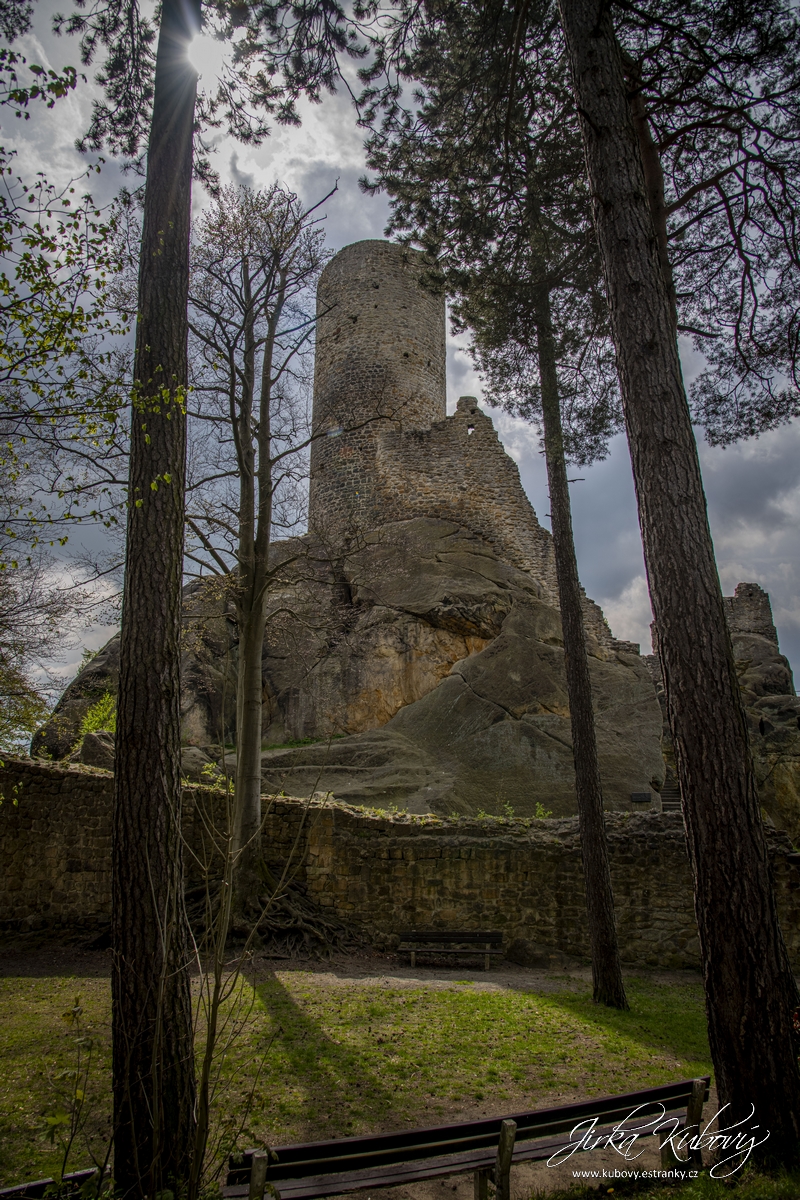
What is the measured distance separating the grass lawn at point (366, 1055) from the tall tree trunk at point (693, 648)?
1.59 meters

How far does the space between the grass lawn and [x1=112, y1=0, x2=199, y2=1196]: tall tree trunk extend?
1.31ft

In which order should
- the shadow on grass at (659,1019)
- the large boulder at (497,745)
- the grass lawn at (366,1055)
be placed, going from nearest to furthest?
the grass lawn at (366,1055) → the shadow on grass at (659,1019) → the large boulder at (497,745)

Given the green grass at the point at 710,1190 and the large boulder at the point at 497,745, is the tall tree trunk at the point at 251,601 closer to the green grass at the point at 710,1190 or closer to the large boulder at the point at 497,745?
the large boulder at the point at 497,745

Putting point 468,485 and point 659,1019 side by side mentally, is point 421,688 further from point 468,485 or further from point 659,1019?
point 659,1019

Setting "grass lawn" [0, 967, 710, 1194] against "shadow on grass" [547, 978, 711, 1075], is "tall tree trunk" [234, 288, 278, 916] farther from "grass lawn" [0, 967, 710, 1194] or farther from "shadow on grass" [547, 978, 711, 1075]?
"shadow on grass" [547, 978, 711, 1075]

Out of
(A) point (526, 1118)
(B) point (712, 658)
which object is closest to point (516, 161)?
(B) point (712, 658)

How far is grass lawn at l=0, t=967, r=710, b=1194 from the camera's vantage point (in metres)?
4.11

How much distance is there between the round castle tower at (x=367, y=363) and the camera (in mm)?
22531

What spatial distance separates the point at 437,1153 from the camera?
309 cm

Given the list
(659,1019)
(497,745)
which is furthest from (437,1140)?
(497,745)

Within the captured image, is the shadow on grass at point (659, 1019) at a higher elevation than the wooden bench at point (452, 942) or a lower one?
lower

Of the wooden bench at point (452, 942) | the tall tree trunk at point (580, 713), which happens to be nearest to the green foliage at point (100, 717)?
the wooden bench at point (452, 942)

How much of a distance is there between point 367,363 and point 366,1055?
21924mm

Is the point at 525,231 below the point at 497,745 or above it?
above
